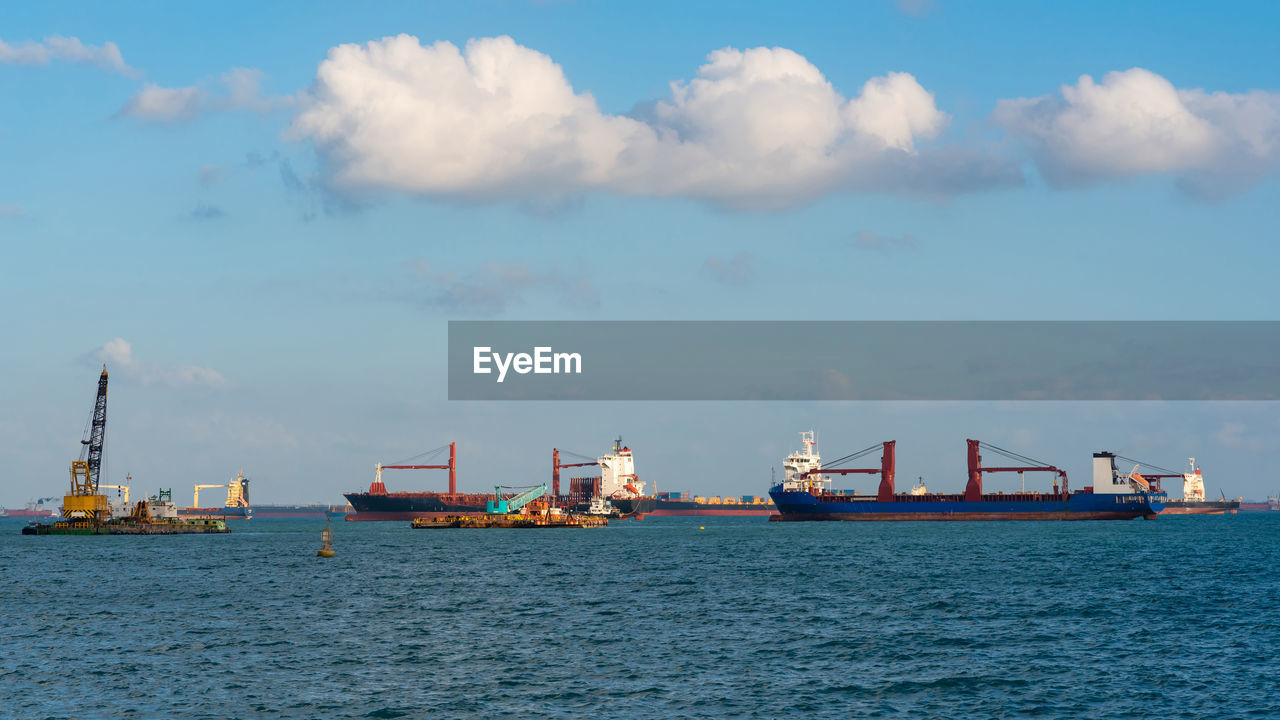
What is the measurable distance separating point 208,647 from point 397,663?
877 cm

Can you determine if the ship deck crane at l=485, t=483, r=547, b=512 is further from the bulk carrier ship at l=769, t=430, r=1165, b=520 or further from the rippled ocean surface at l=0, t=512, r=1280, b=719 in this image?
the rippled ocean surface at l=0, t=512, r=1280, b=719

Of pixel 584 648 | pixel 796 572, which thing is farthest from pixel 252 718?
pixel 796 572

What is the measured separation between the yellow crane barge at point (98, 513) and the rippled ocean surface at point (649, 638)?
52.4m

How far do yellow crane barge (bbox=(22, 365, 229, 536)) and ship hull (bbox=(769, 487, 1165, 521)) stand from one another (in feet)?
304

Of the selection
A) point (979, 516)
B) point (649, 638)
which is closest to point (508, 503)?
point (979, 516)

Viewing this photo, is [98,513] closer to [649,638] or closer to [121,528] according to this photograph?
[121,528]

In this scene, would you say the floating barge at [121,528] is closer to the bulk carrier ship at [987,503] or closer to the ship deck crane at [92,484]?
the ship deck crane at [92,484]

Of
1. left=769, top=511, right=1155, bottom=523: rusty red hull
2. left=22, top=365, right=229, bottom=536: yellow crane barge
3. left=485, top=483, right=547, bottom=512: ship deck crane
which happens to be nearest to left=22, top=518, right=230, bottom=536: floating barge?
left=22, top=365, right=229, bottom=536: yellow crane barge

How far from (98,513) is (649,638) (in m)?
119

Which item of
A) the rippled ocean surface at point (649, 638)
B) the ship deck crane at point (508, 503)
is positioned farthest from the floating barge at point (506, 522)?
the rippled ocean surface at point (649, 638)

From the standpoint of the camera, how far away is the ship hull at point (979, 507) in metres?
175

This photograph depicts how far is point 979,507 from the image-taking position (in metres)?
175

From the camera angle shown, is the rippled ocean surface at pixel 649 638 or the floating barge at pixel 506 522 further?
the floating barge at pixel 506 522

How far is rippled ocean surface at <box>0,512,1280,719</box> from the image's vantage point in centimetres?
3447
